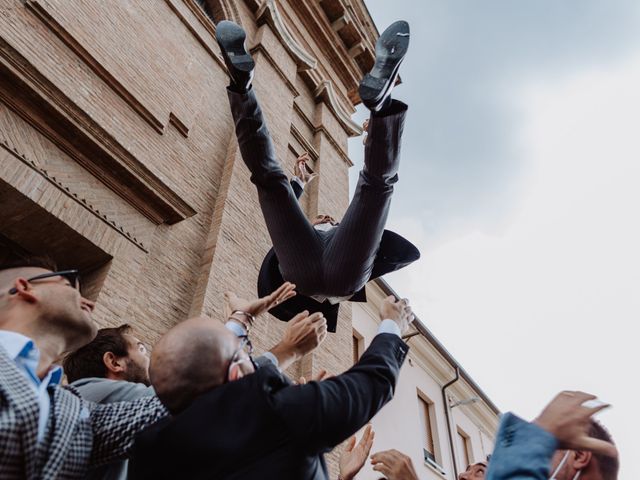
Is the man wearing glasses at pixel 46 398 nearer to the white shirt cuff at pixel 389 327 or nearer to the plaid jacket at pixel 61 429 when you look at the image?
the plaid jacket at pixel 61 429

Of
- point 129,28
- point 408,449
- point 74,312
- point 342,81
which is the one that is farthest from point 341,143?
point 74,312

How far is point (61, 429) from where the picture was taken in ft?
4.93

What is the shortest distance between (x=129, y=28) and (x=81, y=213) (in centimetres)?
259

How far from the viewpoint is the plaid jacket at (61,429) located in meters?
1.38

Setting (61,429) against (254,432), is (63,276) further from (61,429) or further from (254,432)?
(254,432)

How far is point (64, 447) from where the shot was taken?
58.7 inches

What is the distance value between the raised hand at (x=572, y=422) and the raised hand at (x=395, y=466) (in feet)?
3.60

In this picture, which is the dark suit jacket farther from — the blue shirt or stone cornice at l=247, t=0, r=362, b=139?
stone cornice at l=247, t=0, r=362, b=139

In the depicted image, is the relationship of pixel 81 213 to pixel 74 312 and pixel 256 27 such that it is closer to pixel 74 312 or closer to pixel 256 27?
pixel 74 312

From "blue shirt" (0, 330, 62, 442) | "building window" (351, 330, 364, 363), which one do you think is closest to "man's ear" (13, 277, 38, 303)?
"blue shirt" (0, 330, 62, 442)

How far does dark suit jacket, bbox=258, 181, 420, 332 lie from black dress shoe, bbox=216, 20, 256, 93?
101 centimetres

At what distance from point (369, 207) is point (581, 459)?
159cm

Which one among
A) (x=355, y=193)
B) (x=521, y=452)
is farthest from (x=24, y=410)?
(x=355, y=193)

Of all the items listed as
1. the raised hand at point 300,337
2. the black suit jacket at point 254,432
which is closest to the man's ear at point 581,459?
the black suit jacket at point 254,432
